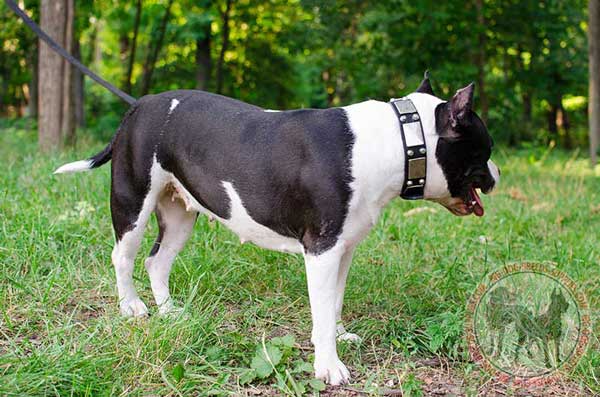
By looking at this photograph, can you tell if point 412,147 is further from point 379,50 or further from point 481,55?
point 379,50

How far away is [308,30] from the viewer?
527 inches

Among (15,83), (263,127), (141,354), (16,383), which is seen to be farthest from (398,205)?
(15,83)

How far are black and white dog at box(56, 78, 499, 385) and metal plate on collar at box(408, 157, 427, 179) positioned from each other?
2 cm

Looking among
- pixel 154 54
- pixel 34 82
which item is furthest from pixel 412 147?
pixel 34 82

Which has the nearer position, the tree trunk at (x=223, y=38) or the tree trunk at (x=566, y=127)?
the tree trunk at (x=223, y=38)

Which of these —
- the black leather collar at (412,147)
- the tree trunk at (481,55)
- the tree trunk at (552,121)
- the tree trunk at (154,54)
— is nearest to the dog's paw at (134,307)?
the black leather collar at (412,147)

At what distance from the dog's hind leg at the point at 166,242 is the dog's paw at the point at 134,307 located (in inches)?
3.9

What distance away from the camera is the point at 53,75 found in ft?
26.9

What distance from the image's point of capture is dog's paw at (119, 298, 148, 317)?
3.62m

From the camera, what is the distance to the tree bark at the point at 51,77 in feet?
26.6

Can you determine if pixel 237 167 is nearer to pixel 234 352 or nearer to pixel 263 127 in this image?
pixel 263 127

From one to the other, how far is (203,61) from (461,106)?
11929 millimetres

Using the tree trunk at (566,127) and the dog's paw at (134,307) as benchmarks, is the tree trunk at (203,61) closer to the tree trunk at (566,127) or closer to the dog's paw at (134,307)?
the tree trunk at (566,127)

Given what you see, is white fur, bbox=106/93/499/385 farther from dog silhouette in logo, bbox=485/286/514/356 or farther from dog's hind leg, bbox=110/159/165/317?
dog silhouette in logo, bbox=485/286/514/356
